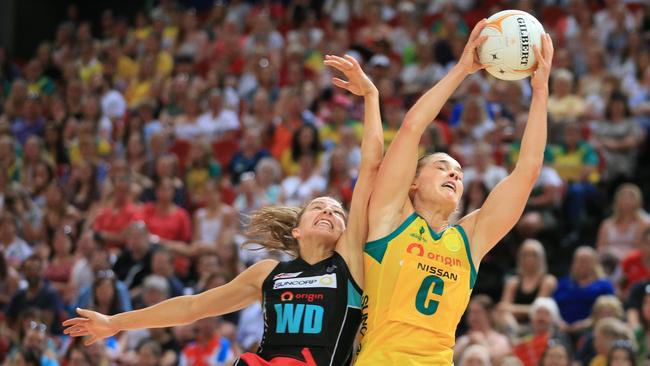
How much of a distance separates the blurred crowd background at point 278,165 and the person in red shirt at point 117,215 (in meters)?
0.02

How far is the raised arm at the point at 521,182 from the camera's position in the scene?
6023mm

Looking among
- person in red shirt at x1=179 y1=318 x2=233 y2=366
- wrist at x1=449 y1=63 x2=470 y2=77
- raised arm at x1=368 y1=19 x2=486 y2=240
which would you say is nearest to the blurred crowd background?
person in red shirt at x1=179 y1=318 x2=233 y2=366

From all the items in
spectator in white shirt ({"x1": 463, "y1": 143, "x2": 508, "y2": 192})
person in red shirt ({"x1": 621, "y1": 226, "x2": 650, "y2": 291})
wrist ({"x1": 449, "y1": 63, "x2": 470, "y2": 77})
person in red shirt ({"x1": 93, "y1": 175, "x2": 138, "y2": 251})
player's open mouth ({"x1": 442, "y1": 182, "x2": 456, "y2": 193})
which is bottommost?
person in red shirt ({"x1": 93, "y1": 175, "x2": 138, "y2": 251})

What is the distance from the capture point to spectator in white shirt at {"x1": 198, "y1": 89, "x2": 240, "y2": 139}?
15672 mm

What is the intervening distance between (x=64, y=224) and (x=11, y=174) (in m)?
2.09

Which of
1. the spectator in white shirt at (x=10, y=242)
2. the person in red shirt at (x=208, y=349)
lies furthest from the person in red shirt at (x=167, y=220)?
the person in red shirt at (x=208, y=349)

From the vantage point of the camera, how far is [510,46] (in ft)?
19.7

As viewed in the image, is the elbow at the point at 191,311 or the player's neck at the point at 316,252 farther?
the elbow at the point at 191,311

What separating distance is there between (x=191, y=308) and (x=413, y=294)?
1374 mm

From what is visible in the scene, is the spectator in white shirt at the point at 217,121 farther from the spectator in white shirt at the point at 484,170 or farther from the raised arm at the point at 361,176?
the raised arm at the point at 361,176

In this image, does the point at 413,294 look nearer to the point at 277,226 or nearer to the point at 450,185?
the point at 450,185

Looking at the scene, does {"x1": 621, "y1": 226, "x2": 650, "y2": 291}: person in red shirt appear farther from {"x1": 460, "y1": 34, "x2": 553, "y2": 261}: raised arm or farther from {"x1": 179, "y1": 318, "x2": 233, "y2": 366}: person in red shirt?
{"x1": 460, "y1": 34, "x2": 553, "y2": 261}: raised arm

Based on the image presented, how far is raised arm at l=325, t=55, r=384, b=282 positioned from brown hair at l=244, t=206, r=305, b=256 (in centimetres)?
56

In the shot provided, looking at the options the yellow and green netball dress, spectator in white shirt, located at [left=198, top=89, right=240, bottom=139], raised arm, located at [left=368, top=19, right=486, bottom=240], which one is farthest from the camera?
spectator in white shirt, located at [left=198, top=89, right=240, bottom=139]
